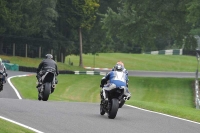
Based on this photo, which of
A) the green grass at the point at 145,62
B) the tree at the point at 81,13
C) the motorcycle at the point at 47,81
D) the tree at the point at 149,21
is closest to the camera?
the motorcycle at the point at 47,81

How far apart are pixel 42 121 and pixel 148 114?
414 centimetres

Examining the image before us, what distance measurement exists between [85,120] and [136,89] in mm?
31069

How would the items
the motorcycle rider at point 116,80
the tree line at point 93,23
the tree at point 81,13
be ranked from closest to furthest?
the motorcycle rider at point 116,80
the tree line at point 93,23
the tree at point 81,13

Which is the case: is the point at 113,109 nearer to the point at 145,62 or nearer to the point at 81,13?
the point at 81,13

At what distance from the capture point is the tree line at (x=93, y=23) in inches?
2005

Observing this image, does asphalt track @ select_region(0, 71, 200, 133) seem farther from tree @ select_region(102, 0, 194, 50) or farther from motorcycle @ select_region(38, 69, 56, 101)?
tree @ select_region(102, 0, 194, 50)

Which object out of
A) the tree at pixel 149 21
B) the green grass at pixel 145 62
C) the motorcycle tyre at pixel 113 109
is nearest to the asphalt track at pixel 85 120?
the motorcycle tyre at pixel 113 109

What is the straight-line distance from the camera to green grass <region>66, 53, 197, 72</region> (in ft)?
260

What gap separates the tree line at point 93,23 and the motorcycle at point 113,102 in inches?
1145

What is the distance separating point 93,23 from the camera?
72.4m

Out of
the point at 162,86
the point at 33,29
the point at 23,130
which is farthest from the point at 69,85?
the point at 23,130

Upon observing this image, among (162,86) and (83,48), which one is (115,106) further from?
(83,48)

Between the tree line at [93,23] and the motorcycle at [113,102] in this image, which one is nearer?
the motorcycle at [113,102]

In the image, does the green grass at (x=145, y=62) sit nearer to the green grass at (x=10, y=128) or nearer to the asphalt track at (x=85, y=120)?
→ the asphalt track at (x=85, y=120)
